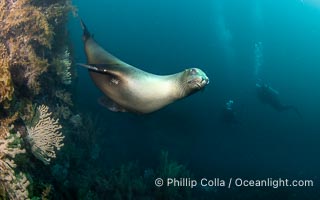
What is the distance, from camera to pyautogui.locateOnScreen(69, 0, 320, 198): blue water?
15203mm

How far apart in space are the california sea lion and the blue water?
7105 millimetres

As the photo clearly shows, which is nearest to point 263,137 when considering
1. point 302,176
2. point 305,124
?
point 302,176

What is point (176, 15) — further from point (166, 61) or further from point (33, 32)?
point (33, 32)

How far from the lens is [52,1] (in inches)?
202

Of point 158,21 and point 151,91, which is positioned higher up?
point 158,21

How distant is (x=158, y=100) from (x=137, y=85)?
236 millimetres

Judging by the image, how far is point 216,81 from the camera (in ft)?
85.0

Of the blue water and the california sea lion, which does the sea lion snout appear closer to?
the california sea lion

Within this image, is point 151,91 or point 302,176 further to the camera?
point 302,176

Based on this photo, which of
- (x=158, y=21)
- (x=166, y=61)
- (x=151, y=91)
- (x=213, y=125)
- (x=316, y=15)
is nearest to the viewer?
(x=151, y=91)

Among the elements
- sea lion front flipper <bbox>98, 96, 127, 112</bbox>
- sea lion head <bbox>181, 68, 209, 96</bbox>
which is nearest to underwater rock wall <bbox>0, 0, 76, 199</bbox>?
sea lion front flipper <bbox>98, 96, 127, 112</bbox>

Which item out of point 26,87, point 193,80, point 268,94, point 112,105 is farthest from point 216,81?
point 193,80

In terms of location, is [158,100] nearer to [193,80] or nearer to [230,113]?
[193,80]

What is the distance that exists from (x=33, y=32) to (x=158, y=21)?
75.3ft
